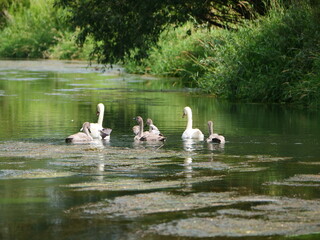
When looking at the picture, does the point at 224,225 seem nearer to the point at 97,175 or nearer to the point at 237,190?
the point at 237,190

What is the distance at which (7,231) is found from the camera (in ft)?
26.6

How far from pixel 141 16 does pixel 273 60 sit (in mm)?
7218

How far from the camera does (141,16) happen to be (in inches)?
1278

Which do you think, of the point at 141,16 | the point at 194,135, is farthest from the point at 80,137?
the point at 141,16

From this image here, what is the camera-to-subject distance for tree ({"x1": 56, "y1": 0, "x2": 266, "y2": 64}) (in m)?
32.0

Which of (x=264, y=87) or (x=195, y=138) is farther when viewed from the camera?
(x=264, y=87)

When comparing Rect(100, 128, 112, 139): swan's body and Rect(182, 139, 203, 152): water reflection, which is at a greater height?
Rect(100, 128, 112, 139): swan's body

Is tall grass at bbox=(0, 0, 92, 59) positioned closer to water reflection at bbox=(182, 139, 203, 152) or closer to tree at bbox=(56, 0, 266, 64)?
tree at bbox=(56, 0, 266, 64)

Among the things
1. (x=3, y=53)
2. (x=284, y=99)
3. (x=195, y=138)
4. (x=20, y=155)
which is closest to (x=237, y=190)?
(x=20, y=155)

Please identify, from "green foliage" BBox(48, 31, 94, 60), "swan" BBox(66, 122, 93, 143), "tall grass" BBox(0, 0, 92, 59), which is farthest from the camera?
"tall grass" BBox(0, 0, 92, 59)

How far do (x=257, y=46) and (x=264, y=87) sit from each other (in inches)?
56.0

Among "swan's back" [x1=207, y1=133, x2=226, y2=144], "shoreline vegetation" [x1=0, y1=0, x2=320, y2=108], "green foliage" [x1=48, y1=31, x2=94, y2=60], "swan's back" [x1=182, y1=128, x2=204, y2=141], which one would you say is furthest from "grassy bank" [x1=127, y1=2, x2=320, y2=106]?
"green foliage" [x1=48, y1=31, x2=94, y2=60]

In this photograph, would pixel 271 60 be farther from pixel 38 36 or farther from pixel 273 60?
pixel 38 36

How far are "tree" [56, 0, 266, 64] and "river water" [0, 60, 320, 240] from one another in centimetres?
957
